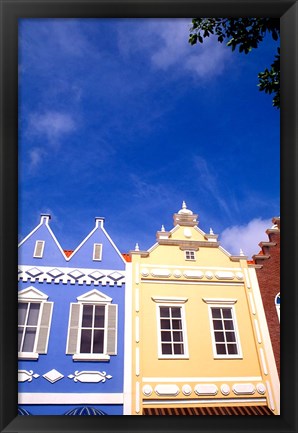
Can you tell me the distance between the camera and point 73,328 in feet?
10.5

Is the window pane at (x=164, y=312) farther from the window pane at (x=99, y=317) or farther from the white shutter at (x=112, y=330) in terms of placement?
the window pane at (x=99, y=317)

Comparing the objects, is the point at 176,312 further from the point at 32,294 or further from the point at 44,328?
the point at 32,294

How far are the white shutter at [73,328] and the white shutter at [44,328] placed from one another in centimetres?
17

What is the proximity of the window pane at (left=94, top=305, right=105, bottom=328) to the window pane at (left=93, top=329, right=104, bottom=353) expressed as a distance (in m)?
0.06

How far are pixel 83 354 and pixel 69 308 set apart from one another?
1.36 ft

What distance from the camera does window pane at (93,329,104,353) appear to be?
3089mm

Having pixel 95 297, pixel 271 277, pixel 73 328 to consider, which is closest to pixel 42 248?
pixel 95 297

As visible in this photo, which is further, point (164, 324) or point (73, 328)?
point (164, 324)

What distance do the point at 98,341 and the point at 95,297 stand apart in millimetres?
382

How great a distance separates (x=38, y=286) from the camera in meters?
3.18

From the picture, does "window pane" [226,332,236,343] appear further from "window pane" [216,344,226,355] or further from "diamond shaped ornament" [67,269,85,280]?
"diamond shaped ornament" [67,269,85,280]

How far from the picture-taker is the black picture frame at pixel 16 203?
249cm
